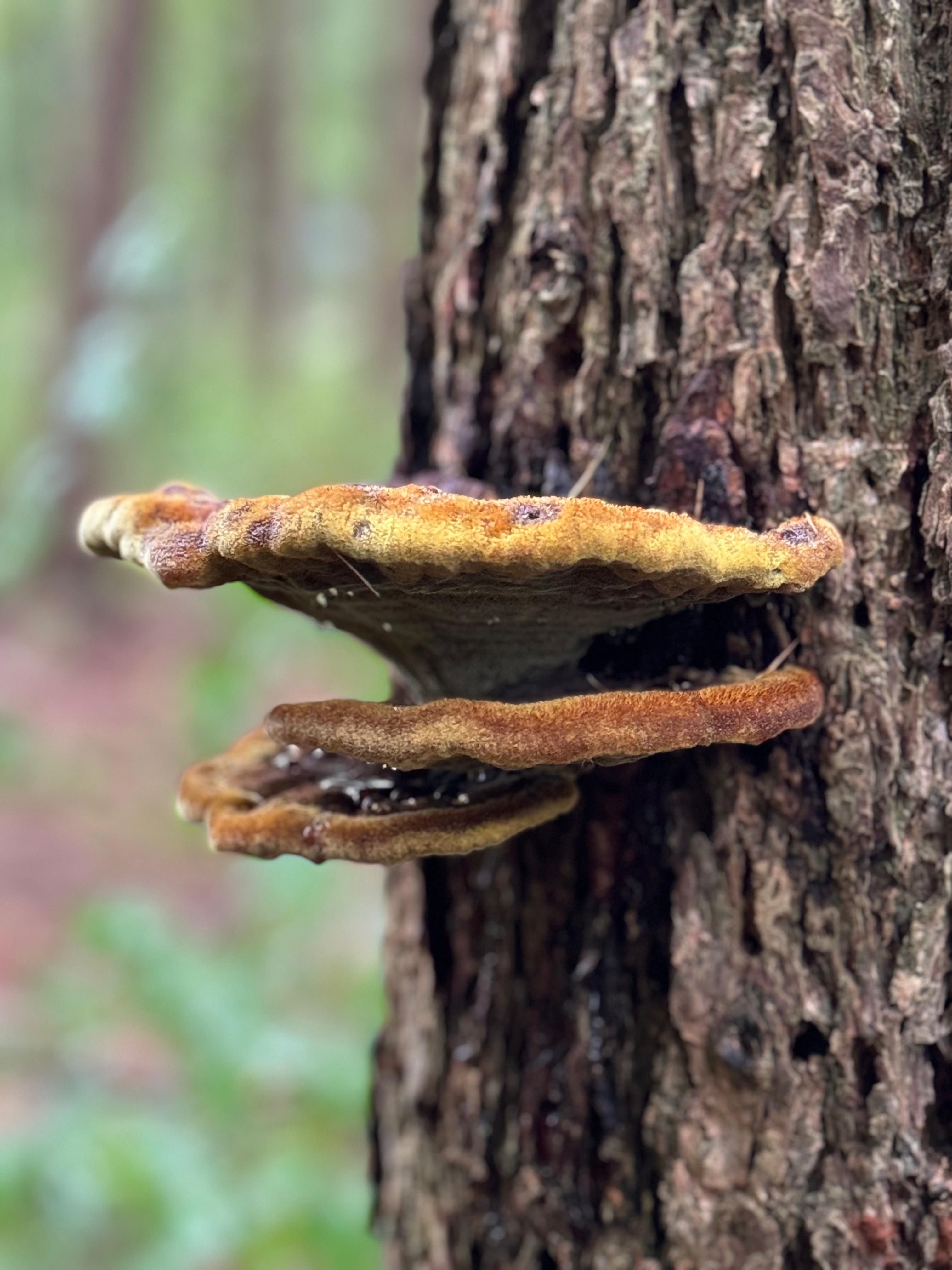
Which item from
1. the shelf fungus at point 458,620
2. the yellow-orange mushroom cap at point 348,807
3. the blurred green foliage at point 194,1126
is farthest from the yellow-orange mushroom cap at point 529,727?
the blurred green foliage at point 194,1126

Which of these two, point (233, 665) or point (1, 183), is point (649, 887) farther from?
point (1, 183)

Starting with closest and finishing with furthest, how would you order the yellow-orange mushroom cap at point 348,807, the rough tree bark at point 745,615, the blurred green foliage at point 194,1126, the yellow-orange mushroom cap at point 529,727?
1. the yellow-orange mushroom cap at point 529,727
2. the yellow-orange mushroom cap at point 348,807
3. the rough tree bark at point 745,615
4. the blurred green foliage at point 194,1126

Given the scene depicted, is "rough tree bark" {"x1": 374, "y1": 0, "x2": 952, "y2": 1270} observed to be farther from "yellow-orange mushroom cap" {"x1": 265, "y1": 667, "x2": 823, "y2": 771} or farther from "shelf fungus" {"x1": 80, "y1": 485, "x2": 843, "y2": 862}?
"yellow-orange mushroom cap" {"x1": 265, "y1": 667, "x2": 823, "y2": 771}

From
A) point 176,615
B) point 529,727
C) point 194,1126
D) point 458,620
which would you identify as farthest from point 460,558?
point 176,615

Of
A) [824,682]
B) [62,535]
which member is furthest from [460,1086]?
[62,535]

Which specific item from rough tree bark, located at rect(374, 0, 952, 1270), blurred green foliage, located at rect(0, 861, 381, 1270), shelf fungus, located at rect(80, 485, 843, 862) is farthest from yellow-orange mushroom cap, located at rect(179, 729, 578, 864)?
blurred green foliage, located at rect(0, 861, 381, 1270)

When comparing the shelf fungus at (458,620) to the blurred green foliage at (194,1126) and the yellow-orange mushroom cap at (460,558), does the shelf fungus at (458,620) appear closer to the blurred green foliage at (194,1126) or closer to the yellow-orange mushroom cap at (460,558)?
the yellow-orange mushroom cap at (460,558)

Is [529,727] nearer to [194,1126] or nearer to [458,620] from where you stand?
[458,620]

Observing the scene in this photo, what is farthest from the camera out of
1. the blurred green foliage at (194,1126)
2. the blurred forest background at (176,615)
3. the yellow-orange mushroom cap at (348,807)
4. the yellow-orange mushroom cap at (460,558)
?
the blurred forest background at (176,615)
